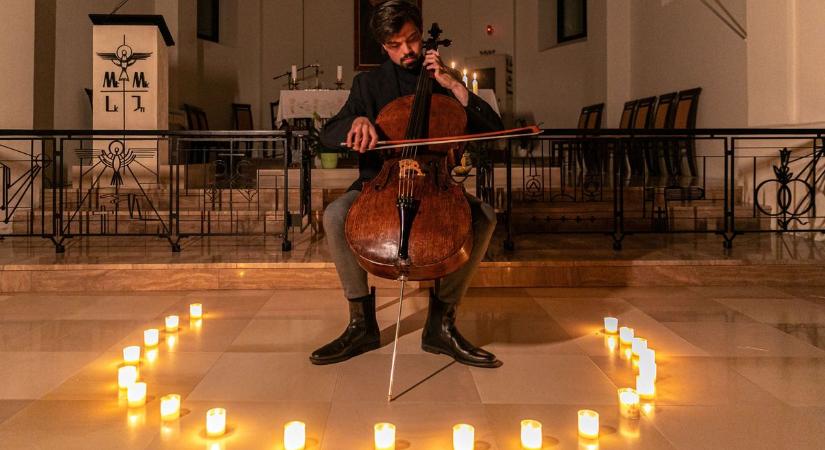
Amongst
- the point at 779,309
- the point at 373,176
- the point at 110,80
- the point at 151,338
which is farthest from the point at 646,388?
the point at 110,80

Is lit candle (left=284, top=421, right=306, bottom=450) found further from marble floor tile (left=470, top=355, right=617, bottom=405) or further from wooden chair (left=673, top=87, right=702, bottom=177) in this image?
wooden chair (left=673, top=87, right=702, bottom=177)

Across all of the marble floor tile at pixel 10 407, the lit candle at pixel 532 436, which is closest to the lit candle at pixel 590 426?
the lit candle at pixel 532 436

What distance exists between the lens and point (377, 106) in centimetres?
224

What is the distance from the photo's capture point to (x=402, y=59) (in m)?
2.20

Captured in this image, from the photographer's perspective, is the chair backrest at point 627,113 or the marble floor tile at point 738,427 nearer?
the marble floor tile at point 738,427

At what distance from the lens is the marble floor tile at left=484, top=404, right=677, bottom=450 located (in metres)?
1.46

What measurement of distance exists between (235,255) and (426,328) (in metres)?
1.81

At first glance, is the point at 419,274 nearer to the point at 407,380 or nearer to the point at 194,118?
the point at 407,380

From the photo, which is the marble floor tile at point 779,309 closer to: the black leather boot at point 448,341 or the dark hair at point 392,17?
the black leather boot at point 448,341

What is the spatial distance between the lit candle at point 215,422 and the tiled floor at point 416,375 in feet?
0.07

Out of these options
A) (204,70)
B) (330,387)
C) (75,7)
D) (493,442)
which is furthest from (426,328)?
(204,70)

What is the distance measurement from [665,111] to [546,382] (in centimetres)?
574

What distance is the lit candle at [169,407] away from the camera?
5.19 ft

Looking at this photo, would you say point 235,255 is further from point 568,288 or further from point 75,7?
point 75,7
